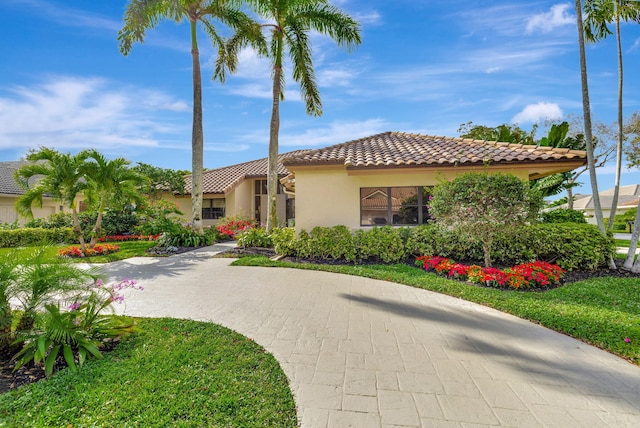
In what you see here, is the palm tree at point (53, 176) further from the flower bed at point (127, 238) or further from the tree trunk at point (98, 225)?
the flower bed at point (127, 238)

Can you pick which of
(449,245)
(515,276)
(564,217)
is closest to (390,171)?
(449,245)

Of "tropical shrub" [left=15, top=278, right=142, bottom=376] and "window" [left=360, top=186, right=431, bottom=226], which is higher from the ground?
"window" [left=360, top=186, right=431, bottom=226]

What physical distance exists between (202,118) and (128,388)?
13.8 metres

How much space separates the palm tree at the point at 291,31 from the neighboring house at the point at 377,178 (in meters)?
2.36

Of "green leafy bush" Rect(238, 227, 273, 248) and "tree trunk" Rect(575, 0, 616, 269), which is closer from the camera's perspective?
"tree trunk" Rect(575, 0, 616, 269)

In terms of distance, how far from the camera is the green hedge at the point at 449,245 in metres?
8.31

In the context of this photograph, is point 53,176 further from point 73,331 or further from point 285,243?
point 73,331

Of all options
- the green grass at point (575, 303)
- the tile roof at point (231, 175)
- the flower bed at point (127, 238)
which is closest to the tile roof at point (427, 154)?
the green grass at point (575, 303)

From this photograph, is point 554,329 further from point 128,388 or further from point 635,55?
point 635,55

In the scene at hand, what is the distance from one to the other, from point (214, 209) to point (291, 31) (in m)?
13.2

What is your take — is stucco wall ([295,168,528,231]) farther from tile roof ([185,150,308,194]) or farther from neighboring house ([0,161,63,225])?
neighboring house ([0,161,63,225])

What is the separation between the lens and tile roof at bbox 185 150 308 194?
20.3 metres

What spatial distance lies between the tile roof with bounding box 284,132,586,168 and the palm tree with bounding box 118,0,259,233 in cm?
614

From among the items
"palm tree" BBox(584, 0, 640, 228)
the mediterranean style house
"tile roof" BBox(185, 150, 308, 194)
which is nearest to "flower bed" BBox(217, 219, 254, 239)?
"tile roof" BBox(185, 150, 308, 194)
